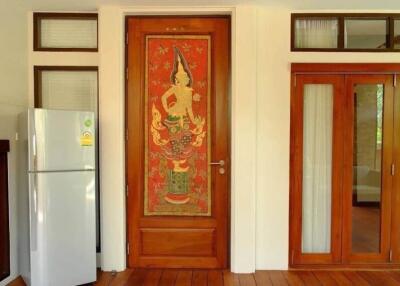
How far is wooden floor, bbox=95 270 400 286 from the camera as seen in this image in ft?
9.59

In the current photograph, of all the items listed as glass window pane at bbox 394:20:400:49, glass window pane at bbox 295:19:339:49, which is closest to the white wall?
glass window pane at bbox 295:19:339:49

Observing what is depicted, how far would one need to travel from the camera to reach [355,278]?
3.03m

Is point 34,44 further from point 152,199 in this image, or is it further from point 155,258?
point 155,258

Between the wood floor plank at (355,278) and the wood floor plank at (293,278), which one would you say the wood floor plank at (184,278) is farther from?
the wood floor plank at (355,278)

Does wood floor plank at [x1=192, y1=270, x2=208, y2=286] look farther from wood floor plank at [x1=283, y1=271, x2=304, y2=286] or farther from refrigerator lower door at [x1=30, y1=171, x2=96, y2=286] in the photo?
refrigerator lower door at [x1=30, y1=171, x2=96, y2=286]

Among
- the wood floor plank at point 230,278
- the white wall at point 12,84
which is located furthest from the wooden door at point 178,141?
the white wall at point 12,84

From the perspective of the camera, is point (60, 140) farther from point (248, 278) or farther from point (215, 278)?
point (248, 278)

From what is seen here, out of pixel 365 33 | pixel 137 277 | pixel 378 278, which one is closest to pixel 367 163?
pixel 378 278

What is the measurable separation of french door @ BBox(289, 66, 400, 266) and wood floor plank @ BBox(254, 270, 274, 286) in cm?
35

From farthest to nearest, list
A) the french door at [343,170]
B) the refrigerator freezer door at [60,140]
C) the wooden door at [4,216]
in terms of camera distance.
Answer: the french door at [343,170], the wooden door at [4,216], the refrigerator freezer door at [60,140]

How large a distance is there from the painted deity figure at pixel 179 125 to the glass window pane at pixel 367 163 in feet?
5.46

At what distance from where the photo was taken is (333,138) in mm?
3176

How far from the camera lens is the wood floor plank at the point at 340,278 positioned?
9.60ft

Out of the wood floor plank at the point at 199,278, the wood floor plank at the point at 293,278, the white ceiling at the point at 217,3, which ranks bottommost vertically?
the wood floor plank at the point at 293,278
